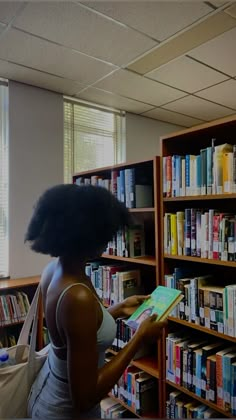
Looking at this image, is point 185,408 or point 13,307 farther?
point 13,307

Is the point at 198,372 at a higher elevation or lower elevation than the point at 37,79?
lower

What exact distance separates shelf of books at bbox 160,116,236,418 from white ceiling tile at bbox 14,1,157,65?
92cm

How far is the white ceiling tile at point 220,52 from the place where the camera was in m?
2.26

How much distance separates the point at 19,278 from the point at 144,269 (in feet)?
4.59

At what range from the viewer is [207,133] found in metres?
1.64

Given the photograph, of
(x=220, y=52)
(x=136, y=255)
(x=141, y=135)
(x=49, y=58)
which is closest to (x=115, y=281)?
(x=136, y=255)

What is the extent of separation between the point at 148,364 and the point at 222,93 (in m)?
2.68

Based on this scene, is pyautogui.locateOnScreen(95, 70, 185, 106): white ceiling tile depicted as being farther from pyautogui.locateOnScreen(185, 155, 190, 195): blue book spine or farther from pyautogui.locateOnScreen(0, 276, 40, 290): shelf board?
pyautogui.locateOnScreen(0, 276, 40, 290): shelf board

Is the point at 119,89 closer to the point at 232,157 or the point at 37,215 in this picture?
the point at 232,157

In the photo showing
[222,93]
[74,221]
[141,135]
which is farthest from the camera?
[141,135]

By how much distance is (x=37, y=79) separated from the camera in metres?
2.88

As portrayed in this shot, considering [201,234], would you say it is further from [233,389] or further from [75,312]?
[75,312]

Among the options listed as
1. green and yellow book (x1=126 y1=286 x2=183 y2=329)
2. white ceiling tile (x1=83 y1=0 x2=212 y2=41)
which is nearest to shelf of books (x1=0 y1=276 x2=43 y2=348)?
green and yellow book (x1=126 y1=286 x2=183 y2=329)

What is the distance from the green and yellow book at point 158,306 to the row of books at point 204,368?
1.62 ft
